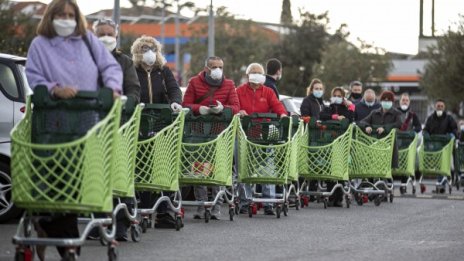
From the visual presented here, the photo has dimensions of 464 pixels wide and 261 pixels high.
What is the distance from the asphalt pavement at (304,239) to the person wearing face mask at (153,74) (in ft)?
4.35

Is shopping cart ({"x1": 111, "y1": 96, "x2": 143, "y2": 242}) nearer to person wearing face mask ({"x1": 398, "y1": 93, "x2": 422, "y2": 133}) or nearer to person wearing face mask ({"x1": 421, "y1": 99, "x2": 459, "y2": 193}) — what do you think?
person wearing face mask ({"x1": 398, "y1": 93, "x2": 422, "y2": 133})

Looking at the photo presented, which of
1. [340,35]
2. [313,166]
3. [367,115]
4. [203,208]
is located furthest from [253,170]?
[340,35]

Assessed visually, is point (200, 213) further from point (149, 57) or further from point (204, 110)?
point (149, 57)

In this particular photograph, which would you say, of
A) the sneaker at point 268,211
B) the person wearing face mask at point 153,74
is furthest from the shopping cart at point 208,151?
the sneaker at point 268,211

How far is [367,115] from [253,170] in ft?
23.7

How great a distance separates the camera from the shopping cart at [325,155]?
19594 mm

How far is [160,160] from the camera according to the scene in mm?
13344

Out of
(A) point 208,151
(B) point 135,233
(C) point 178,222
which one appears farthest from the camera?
(A) point 208,151

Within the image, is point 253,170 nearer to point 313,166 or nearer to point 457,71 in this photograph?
point 313,166

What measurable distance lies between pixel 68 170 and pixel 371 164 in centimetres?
1222

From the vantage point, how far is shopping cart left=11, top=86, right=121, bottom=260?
940cm

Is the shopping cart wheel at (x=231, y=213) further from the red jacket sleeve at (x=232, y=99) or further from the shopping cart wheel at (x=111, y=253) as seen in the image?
the shopping cart wheel at (x=111, y=253)

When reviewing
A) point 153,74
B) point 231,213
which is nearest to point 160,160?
point 153,74

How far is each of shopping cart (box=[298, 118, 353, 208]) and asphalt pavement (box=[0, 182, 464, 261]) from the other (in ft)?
3.01
